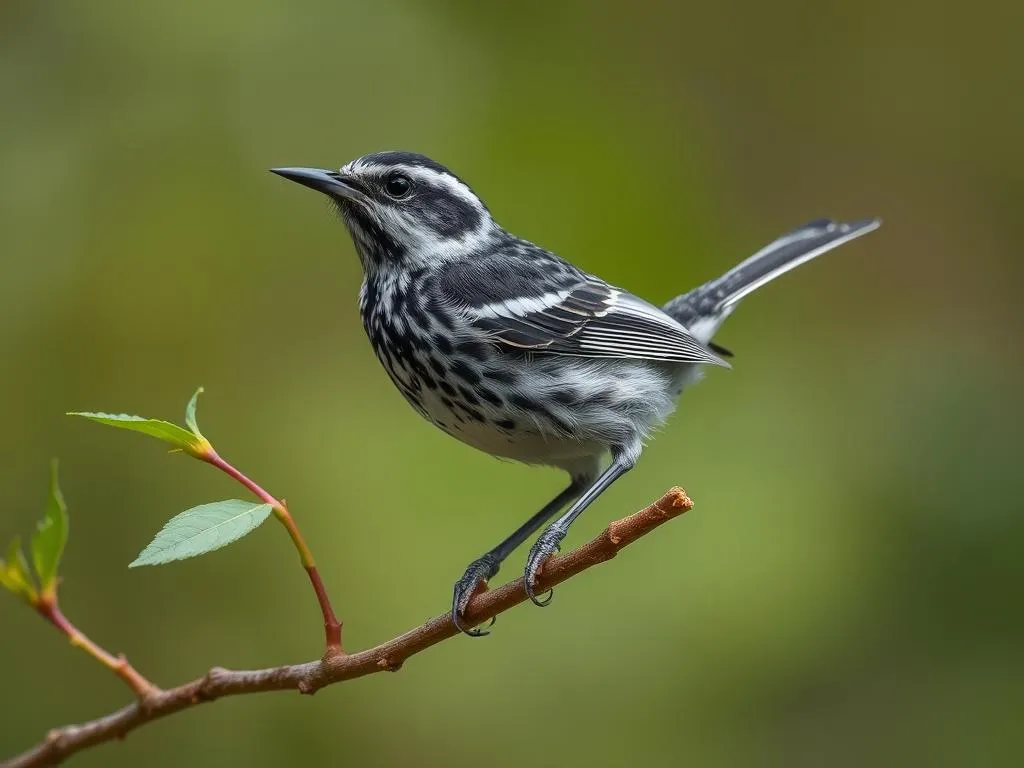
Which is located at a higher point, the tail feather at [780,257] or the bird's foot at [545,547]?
the tail feather at [780,257]

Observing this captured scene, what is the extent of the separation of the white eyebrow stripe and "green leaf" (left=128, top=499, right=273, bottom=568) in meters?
1.66

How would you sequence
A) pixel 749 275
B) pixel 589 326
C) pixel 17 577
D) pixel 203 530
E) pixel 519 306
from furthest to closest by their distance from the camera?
pixel 749 275, pixel 589 326, pixel 519 306, pixel 17 577, pixel 203 530

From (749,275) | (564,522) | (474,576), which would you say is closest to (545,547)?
(564,522)

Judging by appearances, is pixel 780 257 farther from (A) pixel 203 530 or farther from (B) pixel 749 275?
(A) pixel 203 530

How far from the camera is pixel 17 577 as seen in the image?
2.05 m

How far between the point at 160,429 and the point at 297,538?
337 millimetres

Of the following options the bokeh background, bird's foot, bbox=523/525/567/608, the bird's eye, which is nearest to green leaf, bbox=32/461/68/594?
bird's foot, bbox=523/525/567/608

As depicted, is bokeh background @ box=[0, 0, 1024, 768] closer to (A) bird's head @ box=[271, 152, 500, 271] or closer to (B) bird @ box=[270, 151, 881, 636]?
(B) bird @ box=[270, 151, 881, 636]

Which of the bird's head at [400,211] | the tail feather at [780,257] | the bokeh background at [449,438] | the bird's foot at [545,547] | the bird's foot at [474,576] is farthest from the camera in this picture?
the tail feather at [780,257]

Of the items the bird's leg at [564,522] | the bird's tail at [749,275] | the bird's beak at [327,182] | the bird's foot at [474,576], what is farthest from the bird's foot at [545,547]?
the bird's tail at [749,275]

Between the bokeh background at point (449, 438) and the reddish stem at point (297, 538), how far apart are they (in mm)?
1912

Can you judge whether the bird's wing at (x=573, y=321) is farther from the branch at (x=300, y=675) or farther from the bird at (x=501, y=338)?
the branch at (x=300, y=675)

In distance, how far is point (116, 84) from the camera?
4.95 meters

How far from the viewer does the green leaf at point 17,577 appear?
2045 mm
